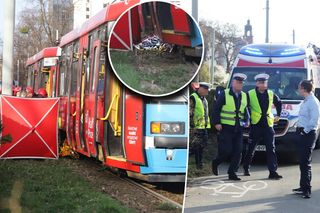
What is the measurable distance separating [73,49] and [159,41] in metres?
3.95

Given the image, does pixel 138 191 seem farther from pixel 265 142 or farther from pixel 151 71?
pixel 265 142

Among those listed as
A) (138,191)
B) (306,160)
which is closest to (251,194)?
(306,160)

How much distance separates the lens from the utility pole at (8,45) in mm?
4871

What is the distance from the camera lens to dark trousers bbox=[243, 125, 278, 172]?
30.0 ft

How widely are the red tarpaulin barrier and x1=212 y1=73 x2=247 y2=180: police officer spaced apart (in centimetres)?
275

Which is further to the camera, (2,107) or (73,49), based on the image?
(2,107)

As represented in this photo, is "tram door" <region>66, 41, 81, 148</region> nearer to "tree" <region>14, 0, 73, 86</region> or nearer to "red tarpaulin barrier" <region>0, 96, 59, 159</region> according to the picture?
"tree" <region>14, 0, 73, 86</region>

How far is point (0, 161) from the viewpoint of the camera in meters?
5.07

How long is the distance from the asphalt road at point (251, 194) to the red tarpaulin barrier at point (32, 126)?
7.25 ft

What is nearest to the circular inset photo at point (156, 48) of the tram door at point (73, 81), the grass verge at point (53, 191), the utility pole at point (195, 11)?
the utility pole at point (195, 11)

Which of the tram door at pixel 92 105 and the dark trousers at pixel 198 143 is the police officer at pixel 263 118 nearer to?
the dark trousers at pixel 198 143

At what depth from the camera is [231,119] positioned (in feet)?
28.9

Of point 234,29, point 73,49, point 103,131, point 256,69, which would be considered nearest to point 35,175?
point 73,49

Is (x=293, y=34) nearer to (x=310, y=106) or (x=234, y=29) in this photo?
(x=234, y=29)
